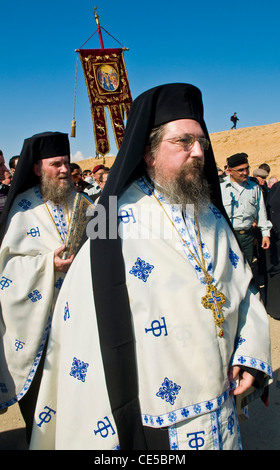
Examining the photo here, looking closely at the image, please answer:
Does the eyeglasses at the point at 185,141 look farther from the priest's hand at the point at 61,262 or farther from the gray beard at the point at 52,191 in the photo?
the gray beard at the point at 52,191

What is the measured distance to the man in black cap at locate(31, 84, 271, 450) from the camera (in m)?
1.65

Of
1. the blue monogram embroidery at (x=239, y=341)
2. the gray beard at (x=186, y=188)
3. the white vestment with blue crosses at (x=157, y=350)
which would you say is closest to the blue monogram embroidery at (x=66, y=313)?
the white vestment with blue crosses at (x=157, y=350)

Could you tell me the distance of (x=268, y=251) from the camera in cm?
649

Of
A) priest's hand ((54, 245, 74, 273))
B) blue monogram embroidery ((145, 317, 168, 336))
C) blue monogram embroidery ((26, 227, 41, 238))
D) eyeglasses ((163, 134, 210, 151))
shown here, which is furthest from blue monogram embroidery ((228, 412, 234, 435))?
blue monogram embroidery ((26, 227, 41, 238))

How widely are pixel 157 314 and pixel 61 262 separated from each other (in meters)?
1.20

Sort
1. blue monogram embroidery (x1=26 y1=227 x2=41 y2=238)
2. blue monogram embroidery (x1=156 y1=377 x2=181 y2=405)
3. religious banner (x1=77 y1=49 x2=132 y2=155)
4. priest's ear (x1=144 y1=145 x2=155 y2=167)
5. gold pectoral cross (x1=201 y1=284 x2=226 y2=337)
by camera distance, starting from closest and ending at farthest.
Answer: blue monogram embroidery (x1=156 y1=377 x2=181 y2=405) < gold pectoral cross (x1=201 y1=284 x2=226 y2=337) < priest's ear (x1=144 y1=145 x2=155 y2=167) < blue monogram embroidery (x1=26 y1=227 x2=41 y2=238) < religious banner (x1=77 y1=49 x2=132 y2=155)

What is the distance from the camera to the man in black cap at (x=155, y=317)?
64.9 inches

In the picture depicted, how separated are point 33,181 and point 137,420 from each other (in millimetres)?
2220

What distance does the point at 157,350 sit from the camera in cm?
166

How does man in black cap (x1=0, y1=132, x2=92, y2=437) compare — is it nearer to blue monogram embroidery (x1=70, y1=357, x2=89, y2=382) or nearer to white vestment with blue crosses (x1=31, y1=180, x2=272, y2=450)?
white vestment with blue crosses (x1=31, y1=180, x2=272, y2=450)

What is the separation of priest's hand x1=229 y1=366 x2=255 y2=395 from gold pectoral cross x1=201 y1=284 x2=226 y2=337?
24 cm

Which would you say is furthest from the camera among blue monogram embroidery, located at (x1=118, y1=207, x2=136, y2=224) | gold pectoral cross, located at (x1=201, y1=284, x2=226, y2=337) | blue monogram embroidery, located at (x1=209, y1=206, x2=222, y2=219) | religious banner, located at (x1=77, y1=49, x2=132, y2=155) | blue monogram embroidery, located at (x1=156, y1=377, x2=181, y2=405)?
religious banner, located at (x1=77, y1=49, x2=132, y2=155)

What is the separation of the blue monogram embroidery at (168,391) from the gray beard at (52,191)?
1950 mm

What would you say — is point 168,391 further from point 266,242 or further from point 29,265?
point 266,242
